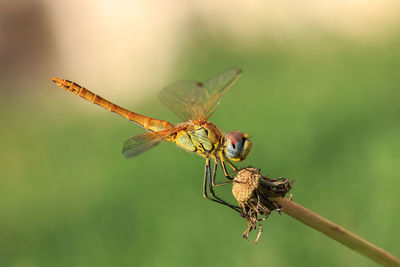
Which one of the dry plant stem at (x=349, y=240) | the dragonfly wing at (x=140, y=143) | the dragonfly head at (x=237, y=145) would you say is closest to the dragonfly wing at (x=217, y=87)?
the dragonfly wing at (x=140, y=143)

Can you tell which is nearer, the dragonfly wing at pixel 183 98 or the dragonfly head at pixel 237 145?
the dragonfly head at pixel 237 145

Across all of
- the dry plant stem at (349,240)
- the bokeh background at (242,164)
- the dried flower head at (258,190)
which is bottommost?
the bokeh background at (242,164)

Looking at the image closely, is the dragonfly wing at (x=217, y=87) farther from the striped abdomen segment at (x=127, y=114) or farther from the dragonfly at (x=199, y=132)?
the striped abdomen segment at (x=127, y=114)

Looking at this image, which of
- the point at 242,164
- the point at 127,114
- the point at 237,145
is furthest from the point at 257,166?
the point at 237,145

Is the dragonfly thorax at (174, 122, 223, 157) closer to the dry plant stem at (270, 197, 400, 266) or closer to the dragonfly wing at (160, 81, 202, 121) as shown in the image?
the dragonfly wing at (160, 81, 202, 121)

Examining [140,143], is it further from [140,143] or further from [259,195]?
[259,195]

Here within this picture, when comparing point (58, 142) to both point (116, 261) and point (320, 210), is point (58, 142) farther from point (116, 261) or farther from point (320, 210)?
point (320, 210)

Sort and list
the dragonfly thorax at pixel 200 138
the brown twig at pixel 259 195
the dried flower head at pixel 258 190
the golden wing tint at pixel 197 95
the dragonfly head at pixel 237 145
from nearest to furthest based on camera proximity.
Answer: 1. the brown twig at pixel 259 195
2. the dried flower head at pixel 258 190
3. the dragonfly head at pixel 237 145
4. the dragonfly thorax at pixel 200 138
5. the golden wing tint at pixel 197 95
